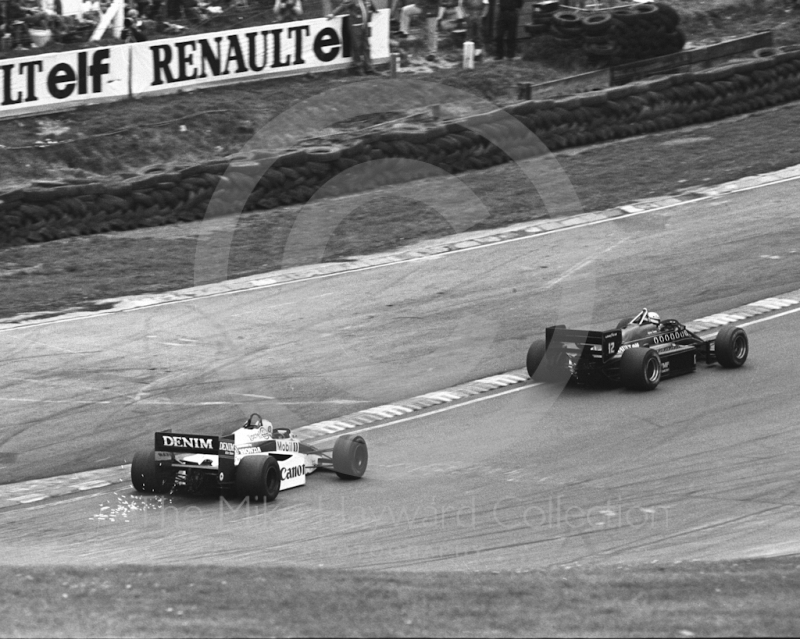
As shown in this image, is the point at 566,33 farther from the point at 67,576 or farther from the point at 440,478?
the point at 67,576

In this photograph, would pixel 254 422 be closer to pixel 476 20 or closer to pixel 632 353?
pixel 632 353

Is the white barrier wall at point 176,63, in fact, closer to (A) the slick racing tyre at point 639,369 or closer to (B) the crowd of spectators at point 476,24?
(B) the crowd of spectators at point 476,24

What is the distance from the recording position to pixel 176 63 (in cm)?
2695

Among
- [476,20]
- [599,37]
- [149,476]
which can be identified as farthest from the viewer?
[476,20]

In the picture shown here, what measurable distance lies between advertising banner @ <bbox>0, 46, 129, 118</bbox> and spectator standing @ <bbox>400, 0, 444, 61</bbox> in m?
7.49

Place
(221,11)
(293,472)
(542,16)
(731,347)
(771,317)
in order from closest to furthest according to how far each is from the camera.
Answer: (293,472) → (731,347) → (771,317) → (221,11) → (542,16)

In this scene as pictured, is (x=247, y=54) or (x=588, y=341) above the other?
(x=247, y=54)

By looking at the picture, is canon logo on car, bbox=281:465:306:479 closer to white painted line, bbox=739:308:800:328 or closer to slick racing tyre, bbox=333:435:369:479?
slick racing tyre, bbox=333:435:369:479

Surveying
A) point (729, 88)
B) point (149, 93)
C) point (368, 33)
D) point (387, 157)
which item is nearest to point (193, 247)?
point (387, 157)

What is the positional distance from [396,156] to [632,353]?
10102mm

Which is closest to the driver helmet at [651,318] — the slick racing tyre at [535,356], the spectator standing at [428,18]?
the slick racing tyre at [535,356]

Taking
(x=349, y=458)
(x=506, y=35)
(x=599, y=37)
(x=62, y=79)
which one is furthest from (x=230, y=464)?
(x=506, y=35)

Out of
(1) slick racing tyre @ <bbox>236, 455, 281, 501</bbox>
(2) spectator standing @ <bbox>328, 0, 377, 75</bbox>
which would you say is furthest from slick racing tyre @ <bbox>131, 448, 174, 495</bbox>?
(2) spectator standing @ <bbox>328, 0, 377, 75</bbox>

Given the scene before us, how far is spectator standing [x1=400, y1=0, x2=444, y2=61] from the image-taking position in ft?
98.4
